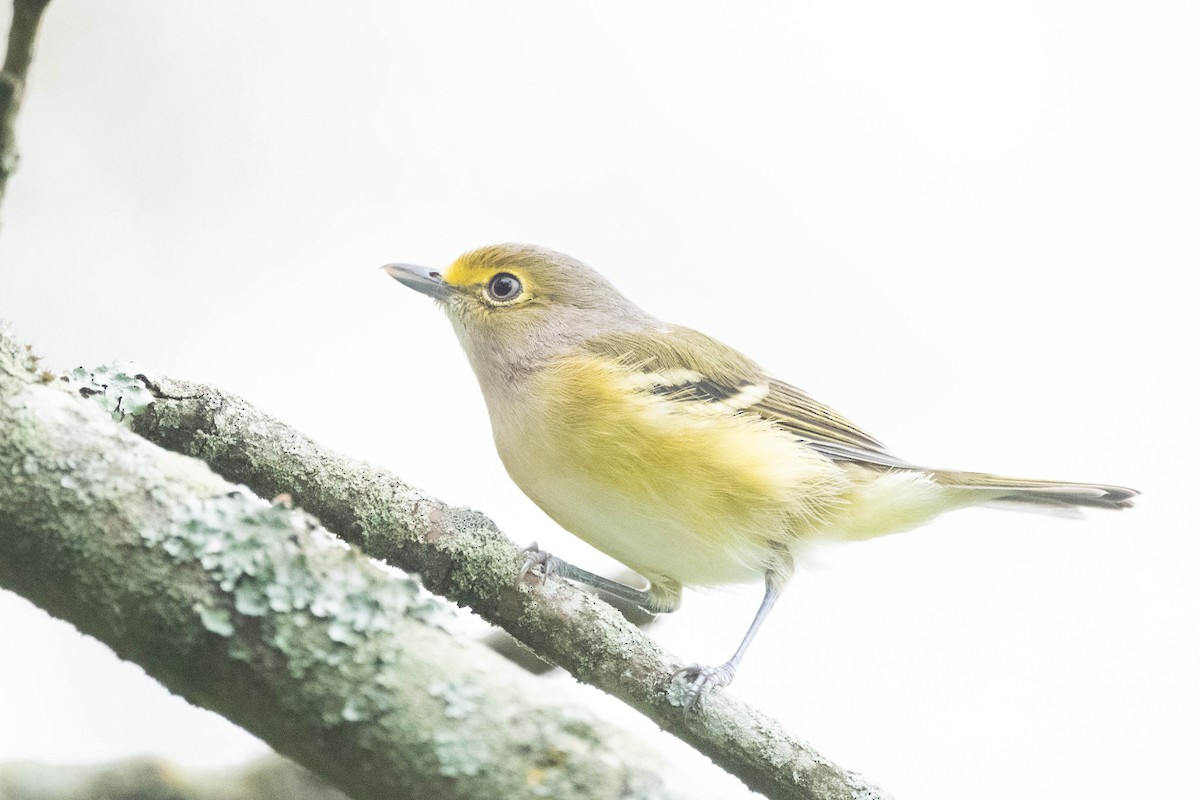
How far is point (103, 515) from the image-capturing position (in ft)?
4.38

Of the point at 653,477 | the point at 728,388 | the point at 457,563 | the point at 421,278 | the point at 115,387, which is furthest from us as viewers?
the point at 421,278

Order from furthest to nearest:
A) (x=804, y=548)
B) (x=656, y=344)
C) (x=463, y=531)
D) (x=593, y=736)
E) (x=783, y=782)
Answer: (x=656, y=344), (x=804, y=548), (x=463, y=531), (x=783, y=782), (x=593, y=736)

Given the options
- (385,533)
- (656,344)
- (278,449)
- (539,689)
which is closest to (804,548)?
(656,344)

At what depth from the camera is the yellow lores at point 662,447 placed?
3361mm

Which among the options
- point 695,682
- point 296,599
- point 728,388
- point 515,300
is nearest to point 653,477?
point 728,388

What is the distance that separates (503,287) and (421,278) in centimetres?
35

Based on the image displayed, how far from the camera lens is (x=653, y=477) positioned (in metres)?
3.33

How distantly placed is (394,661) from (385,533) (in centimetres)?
120

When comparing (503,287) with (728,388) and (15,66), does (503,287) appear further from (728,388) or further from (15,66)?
(15,66)

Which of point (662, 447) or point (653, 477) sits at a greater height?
point (662, 447)

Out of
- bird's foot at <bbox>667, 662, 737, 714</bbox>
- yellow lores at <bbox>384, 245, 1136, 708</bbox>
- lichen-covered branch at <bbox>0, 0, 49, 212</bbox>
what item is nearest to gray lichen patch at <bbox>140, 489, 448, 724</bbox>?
lichen-covered branch at <bbox>0, 0, 49, 212</bbox>

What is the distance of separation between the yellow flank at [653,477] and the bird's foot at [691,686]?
0.88 metres

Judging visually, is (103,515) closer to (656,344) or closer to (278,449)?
(278,449)

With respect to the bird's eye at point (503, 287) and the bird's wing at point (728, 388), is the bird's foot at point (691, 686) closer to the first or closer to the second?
the bird's wing at point (728, 388)
